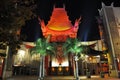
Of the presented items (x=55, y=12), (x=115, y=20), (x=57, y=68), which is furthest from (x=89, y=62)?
(x=55, y=12)

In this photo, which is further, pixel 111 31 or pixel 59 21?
pixel 59 21

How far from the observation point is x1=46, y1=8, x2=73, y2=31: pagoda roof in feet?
146

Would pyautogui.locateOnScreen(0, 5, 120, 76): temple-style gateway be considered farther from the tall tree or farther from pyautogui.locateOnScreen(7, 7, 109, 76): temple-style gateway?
the tall tree

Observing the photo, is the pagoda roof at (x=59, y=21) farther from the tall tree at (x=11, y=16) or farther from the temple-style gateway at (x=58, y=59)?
the tall tree at (x=11, y=16)

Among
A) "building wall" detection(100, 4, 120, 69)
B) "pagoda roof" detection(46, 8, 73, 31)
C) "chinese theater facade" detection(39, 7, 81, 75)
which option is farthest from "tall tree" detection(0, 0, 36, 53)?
"pagoda roof" detection(46, 8, 73, 31)

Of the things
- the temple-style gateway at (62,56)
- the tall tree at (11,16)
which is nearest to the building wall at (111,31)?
the temple-style gateway at (62,56)

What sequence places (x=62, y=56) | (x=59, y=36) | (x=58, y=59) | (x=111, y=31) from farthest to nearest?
(x=59, y=36), (x=62, y=56), (x=58, y=59), (x=111, y=31)

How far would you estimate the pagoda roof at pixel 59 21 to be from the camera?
44.4m

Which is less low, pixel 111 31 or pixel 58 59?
pixel 111 31

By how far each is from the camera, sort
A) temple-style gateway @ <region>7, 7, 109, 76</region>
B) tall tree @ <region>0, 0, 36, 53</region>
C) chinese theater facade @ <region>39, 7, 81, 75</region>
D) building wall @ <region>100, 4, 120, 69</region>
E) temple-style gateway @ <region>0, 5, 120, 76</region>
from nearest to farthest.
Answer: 1. tall tree @ <region>0, 0, 36, 53</region>
2. building wall @ <region>100, 4, 120, 69</region>
3. temple-style gateway @ <region>0, 5, 120, 76</region>
4. chinese theater facade @ <region>39, 7, 81, 75</region>
5. temple-style gateway @ <region>7, 7, 109, 76</region>

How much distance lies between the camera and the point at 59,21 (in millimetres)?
45969

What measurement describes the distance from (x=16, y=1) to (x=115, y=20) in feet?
99.3

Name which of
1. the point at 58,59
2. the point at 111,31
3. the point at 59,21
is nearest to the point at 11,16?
the point at 111,31

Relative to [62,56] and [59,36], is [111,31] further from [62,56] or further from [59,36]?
[59,36]
